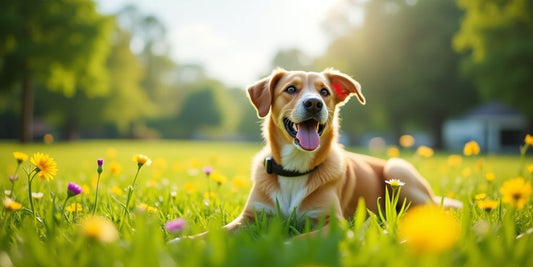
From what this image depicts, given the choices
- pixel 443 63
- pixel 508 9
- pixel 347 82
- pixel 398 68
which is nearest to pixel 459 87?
pixel 443 63

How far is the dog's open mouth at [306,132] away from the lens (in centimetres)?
338

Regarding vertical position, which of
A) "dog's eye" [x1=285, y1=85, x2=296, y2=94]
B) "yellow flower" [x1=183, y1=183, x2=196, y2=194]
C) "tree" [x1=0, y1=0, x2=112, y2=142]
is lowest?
"yellow flower" [x1=183, y1=183, x2=196, y2=194]

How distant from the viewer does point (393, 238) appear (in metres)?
2.17

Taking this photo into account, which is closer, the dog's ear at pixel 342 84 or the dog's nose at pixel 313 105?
the dog's nose at pixel 313 105

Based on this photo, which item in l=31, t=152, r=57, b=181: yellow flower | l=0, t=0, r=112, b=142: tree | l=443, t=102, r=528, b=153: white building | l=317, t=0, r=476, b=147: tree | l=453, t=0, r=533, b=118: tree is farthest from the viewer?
l=443, t=102, r=528, b=153: white building

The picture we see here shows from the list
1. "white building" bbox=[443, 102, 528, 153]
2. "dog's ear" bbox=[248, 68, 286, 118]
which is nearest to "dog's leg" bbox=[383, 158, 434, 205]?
"dog's ear" bbox=[248, 68, 286, 118]

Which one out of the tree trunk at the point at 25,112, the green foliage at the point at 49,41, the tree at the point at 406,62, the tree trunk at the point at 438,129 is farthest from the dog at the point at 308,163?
the tree trunk at the point at 438,129

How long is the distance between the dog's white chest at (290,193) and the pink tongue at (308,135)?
0.99 ft

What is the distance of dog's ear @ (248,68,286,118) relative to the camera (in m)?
3.64

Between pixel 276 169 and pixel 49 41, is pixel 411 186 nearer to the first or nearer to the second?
pixel 276 169

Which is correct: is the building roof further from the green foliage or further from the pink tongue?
the pink tongue

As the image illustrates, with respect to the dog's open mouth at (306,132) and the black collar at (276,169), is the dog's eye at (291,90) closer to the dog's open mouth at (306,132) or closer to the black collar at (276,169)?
the dog's open mouth at (306,132)

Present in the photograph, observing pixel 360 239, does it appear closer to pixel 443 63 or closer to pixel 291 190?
pixel 291 190

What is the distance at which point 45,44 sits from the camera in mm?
19844
